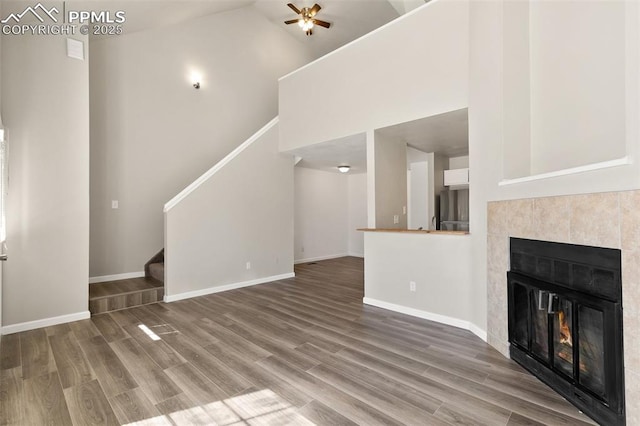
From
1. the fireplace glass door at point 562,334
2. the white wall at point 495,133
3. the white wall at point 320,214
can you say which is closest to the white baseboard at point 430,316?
the white wall at point 495,133

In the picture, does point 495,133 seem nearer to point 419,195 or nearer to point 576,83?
point 576,83

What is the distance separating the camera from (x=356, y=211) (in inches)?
348

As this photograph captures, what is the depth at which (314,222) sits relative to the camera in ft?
26.5

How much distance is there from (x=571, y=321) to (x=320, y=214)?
644 cm

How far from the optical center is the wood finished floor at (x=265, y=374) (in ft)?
6.32

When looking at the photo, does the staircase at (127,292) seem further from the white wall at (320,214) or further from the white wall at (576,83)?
the white wall at (576,83)

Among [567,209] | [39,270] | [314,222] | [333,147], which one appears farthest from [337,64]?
[39,270]

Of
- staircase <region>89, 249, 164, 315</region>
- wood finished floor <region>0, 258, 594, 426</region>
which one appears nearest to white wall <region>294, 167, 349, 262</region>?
staircase <region>89, 249, 164, 315</region>

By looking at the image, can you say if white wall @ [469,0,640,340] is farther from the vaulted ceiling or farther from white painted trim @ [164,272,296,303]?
white painted trim @ [164,272,296,303]

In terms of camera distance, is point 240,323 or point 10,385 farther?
point 240,323

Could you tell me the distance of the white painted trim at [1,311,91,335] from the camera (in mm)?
3320

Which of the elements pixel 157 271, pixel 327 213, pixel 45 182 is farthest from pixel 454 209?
pixel 45 182

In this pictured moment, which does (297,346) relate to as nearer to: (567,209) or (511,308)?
(511,308)

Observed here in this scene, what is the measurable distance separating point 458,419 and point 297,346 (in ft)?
4.95
